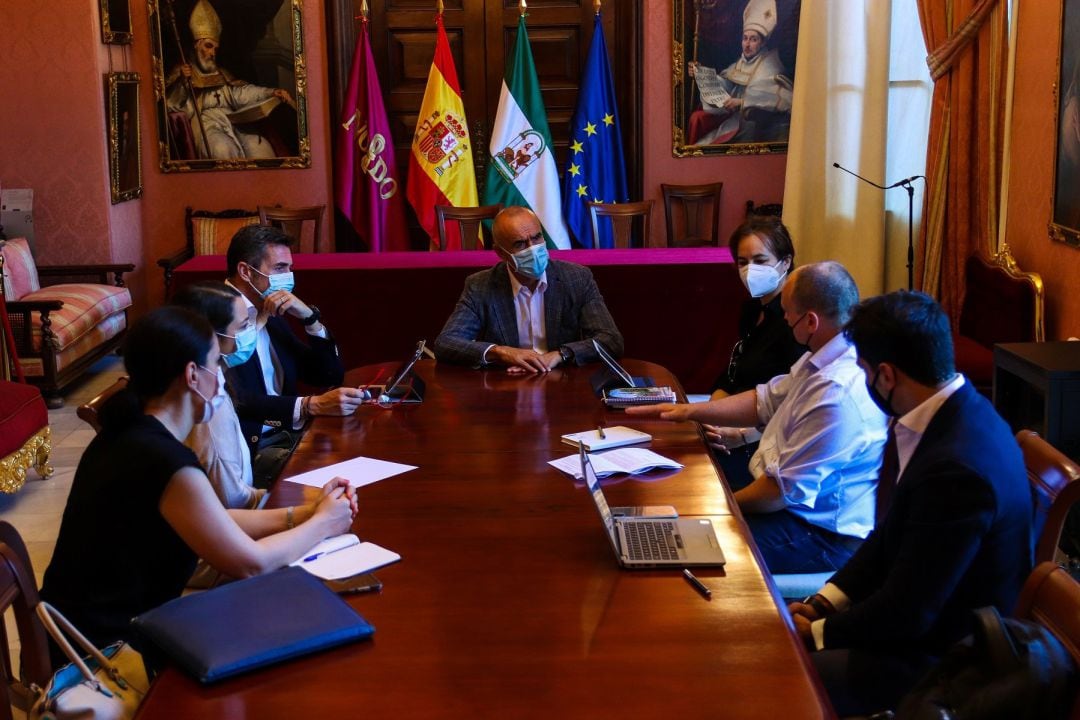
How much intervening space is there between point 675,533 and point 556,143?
21.5 ft

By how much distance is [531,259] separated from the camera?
4.67 metres

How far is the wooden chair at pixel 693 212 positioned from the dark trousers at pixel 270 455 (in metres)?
4.79

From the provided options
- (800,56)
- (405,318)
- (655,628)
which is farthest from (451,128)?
(655,628)

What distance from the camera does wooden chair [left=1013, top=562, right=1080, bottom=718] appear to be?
190 centimetres

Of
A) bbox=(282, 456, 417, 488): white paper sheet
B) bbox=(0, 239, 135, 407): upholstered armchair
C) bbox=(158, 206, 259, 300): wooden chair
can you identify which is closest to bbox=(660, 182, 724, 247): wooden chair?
bbox=(158, 206, 259, 300): wooden chair

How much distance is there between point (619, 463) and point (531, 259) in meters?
1.61

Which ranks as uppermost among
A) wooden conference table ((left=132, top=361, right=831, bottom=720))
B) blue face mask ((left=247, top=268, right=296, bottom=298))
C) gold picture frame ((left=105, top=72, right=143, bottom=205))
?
gold picture frame ((left=105, top=72, right=143, bottom=205))

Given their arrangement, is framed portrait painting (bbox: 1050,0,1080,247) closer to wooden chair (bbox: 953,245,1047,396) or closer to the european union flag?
wooden chair (bbox: 953,245,1047,396)

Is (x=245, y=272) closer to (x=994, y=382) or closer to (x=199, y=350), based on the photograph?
(x=199, y=350)

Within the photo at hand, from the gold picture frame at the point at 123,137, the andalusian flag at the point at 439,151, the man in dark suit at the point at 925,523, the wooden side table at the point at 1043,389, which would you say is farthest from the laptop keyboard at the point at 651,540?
the gold picture frame at the point at 123,137

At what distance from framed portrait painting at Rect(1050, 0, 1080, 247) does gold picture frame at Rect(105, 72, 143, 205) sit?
226 inches

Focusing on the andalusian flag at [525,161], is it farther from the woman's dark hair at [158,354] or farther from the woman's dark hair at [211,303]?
the woman's dark hair at [158,354]

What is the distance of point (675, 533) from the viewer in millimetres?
2641

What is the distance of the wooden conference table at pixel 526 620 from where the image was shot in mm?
1942
